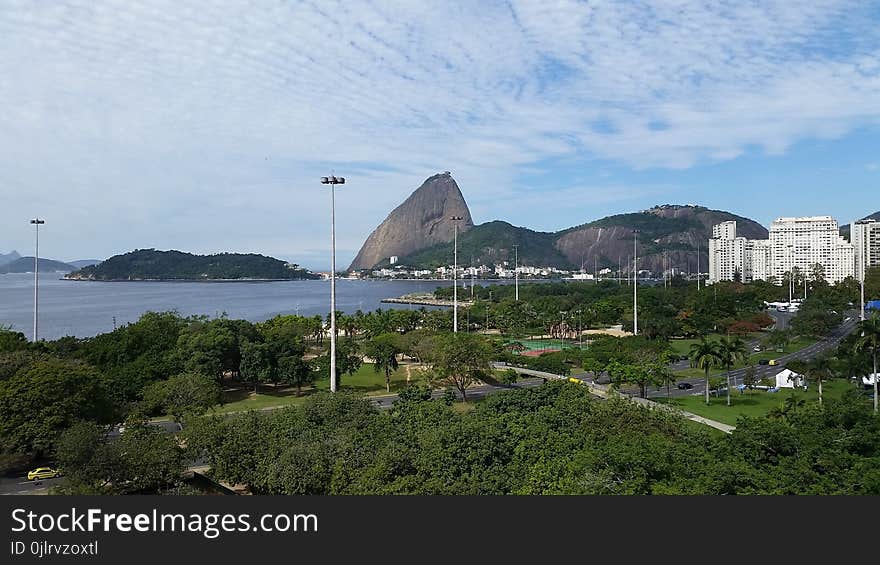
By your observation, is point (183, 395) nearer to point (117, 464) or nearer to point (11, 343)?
point (117, 464)

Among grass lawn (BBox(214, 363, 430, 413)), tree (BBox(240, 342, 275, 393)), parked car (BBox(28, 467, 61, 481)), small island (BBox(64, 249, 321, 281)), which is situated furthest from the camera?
small island (BBox(64, 249, 321, 281))

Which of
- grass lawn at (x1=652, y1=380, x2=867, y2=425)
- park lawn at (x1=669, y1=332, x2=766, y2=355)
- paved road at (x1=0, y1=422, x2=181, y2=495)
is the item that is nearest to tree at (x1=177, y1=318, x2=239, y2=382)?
paved road at (x1=0, y1=422, x2=181, y2=495)

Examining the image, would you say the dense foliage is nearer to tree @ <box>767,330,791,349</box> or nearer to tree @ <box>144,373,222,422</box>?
tree @ <box>144,373,222,422</box>

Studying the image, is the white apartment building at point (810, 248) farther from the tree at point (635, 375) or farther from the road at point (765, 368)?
the tree at point (635, 375)

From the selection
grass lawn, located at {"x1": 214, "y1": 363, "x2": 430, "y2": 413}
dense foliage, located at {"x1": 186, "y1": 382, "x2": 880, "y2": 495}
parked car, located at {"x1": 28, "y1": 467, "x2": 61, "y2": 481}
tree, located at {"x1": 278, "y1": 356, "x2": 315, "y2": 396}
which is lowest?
grass lawn, located at {"x1": 214, "y1": 363, "x2": 430, "y2": 413}

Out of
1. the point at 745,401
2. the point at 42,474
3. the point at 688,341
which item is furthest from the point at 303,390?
the point at 688,341

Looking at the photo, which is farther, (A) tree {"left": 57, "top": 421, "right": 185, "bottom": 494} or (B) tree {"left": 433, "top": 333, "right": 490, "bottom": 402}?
(B) tree {"left": 433, "top": 333, "right": 490, "bottom": 402}

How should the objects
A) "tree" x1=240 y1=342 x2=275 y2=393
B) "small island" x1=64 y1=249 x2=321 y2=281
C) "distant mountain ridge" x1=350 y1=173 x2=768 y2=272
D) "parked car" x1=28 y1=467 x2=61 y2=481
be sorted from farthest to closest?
Answer: "distant mountain ridge" x1=350 y1=173 x2=768 y2=272 → "small island" x1=64 y1=249 x2=321 y2=281 → "tree" x1=240 y1=342 x2=275 y2=393 → "parked car" x1=28 y1=467 x2=61 y2=481
